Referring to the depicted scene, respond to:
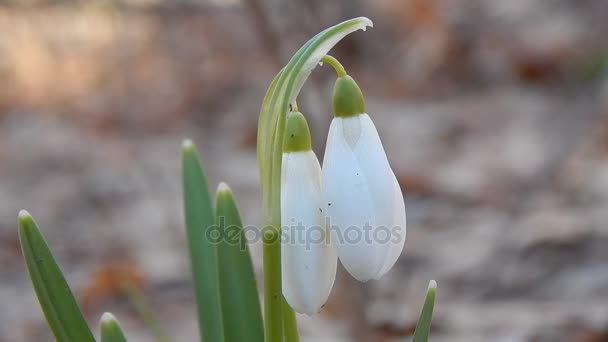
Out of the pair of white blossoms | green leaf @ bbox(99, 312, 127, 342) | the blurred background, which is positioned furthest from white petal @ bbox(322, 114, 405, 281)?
the blurred background

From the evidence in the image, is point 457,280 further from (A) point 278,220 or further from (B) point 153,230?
(A) point 278,220

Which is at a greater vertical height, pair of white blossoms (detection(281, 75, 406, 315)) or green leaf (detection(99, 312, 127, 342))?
pair of white blossoms (detection(281, 75, 406, 315))

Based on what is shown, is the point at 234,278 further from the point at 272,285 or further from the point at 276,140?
the point at 276,140

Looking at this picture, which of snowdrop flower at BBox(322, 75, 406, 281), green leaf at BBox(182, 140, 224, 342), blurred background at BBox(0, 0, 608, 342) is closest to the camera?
snowdrop flower at BBox(322, 75, 406, 281)

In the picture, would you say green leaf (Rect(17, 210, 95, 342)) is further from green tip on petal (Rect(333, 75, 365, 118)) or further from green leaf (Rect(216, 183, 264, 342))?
green tip on petal (Rect(333, 75, 365, 118))

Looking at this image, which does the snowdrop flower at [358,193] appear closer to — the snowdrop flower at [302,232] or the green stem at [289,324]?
the snowdrop flower at [302,232]
